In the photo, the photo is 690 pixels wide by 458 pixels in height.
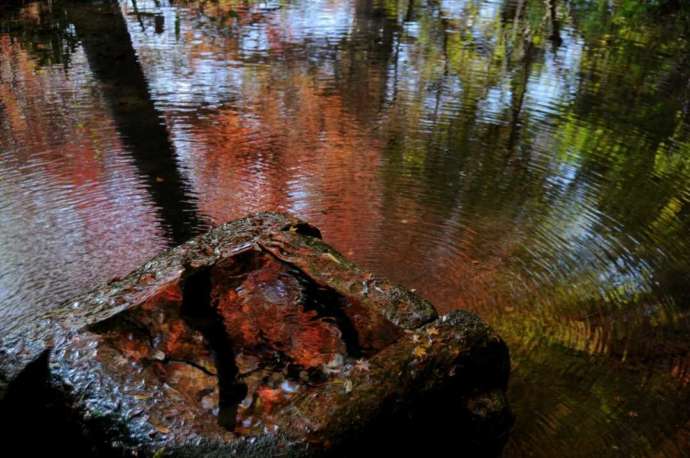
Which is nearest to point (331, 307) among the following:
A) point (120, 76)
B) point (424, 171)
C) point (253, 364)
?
point (253, 364)

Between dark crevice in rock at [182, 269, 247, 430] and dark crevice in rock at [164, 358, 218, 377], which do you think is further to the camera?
dark crevice in rock at [164, 358, 218, 377]

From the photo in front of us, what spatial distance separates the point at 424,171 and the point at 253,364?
324 centimetres

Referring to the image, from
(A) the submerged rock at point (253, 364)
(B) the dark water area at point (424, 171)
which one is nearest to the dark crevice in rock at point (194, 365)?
(A) the submerged rock at point (253, 364)

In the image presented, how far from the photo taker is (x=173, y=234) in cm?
467

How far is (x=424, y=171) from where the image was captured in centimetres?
564

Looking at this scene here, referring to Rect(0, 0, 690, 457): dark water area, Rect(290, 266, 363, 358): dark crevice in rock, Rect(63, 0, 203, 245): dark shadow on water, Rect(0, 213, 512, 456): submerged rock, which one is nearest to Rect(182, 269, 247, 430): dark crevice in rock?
Rect(0, 213, 512, 456): submerged rock

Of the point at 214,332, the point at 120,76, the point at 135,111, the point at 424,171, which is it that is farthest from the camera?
the point at 120,76

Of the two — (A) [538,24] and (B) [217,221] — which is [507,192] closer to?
(B) [217,221]

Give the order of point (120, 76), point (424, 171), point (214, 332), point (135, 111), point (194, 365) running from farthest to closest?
point (120, 76) < point (135, 111) < point (424, 171) < point (214, 332) < point (194, 365)

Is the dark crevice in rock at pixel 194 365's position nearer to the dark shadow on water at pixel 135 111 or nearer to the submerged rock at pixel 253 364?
the submerged rock at pixel 253 364

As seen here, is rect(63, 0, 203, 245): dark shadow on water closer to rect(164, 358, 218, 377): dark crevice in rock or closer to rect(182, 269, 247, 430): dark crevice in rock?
rect(182, 269, 247, 430): dark crevice in rock

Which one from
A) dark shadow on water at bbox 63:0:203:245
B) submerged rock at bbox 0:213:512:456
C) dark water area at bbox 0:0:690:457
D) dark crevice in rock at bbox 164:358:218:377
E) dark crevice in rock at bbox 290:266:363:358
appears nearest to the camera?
submerged rock at bbox 0:213:512:456

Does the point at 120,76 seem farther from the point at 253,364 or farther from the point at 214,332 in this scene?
the point at 253,364

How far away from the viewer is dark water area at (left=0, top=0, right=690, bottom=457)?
12.0 ft
